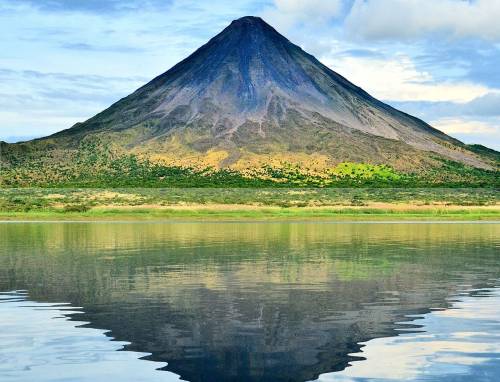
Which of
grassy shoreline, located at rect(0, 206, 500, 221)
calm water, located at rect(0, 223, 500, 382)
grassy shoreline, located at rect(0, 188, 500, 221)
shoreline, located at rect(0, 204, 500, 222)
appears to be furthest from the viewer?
grassy shoreline, located at rect(0, 188, 500, 221)

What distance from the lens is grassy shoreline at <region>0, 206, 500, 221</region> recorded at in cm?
9581

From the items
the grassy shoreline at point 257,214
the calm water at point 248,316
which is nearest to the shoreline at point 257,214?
the grassy shoreline at point 257,214

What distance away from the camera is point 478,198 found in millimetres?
145125

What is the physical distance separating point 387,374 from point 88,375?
513 centimetres

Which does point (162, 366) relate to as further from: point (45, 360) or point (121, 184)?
point (121, 184)

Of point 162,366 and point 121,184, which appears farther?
point 121,184

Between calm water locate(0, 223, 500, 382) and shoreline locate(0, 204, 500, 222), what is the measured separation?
5132cm

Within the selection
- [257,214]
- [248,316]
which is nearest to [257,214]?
[257,214]

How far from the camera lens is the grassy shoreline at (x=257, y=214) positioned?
95812 millimetres

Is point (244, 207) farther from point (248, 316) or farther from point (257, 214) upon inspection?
point (248, 316)

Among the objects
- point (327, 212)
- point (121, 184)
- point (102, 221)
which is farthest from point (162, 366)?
point (121, 184)

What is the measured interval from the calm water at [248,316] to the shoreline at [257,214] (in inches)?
2020

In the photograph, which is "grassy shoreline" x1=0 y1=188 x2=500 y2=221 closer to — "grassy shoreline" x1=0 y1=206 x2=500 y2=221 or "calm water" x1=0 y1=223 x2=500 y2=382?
"grassy shoreline" x1=0 y1=206 x2=500 y2=221

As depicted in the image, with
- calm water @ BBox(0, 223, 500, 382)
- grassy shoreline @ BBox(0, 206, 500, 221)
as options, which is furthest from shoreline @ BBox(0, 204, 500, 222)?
calm water @ BBox(0, 223, 500, 382)
